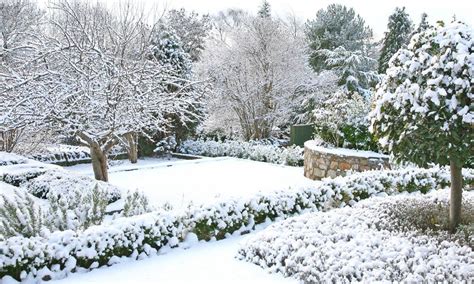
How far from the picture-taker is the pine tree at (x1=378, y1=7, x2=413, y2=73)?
2259 cm

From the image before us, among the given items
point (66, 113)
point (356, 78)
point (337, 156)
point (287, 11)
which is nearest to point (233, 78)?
point (356, 78)

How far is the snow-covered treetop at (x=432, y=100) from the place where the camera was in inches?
170

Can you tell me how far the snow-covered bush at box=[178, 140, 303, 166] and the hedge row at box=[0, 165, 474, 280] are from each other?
17.6 feet

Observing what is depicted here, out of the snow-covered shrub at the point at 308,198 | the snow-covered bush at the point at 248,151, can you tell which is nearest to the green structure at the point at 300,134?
the snow-covered bush at the point at 248,151

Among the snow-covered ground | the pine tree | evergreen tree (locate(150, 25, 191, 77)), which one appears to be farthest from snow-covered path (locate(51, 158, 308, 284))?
the pine tree

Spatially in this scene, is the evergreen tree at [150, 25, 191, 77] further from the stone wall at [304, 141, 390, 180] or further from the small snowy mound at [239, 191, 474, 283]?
the small snowy mound at [239, 191, 474, 283]

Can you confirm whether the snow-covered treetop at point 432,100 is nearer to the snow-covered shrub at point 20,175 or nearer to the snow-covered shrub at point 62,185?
the snow-covered shrub at point 62,185

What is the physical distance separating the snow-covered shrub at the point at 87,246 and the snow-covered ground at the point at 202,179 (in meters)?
2.35

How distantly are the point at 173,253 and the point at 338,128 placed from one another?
6.00 meters

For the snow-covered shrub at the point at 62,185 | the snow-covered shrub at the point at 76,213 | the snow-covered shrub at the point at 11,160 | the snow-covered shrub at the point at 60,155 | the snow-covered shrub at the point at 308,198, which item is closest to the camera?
the snow-covered shrub at the point at 76,213

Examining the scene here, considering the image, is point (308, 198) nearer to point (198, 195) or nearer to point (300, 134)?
point (198, 195)

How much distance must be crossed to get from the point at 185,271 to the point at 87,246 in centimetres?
99

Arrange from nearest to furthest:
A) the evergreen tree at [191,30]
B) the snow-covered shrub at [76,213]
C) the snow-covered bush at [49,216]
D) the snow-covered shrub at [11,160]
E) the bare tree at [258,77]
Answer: the snow-covered bush at [49,216] → the snow-covered shrub at [76,213] → the snow-covered shrub at [11,160] → the bare tree at [258,77] → the evergreen tree at [191,30]

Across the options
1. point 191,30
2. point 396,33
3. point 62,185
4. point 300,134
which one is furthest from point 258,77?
point 191,30
